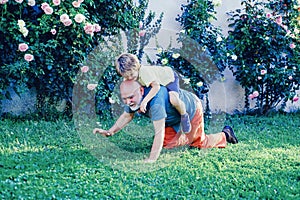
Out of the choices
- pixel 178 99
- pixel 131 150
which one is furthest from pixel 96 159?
pixel 178 99

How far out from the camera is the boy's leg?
13.6ft

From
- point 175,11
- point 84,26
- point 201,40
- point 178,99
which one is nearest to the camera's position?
point 178,99

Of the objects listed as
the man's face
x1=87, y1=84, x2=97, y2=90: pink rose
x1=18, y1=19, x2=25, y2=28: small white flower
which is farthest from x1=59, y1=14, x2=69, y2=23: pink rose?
the man's face

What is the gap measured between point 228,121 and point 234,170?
2.22 metres

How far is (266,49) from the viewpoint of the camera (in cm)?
638

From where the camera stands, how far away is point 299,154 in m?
4.40

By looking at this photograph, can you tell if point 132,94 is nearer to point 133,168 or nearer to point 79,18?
point 133,168

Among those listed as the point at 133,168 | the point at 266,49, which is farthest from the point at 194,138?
the point at 266,49

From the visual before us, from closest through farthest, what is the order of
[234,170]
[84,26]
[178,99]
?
1. [234,170]
2. [178,99]
3. [84,26]

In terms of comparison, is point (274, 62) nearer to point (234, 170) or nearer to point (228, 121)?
point (228, 121)

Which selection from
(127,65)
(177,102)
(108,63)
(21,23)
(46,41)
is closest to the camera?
(127,65)

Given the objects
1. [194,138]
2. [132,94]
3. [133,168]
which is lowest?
[133,168]

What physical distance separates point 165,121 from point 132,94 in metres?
0.53

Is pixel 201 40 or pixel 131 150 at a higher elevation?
pixel 201 40
